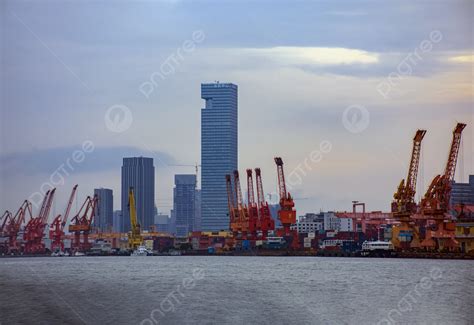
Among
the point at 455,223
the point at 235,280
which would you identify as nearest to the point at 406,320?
the point at 235,280

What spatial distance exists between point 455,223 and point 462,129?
13138 mm

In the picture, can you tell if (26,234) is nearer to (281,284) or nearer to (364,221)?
(364,221)

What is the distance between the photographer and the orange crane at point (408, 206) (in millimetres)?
136125

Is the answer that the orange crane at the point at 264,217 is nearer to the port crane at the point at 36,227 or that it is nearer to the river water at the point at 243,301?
the port crane at the point at 36,227

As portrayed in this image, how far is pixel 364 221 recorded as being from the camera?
633 feet
